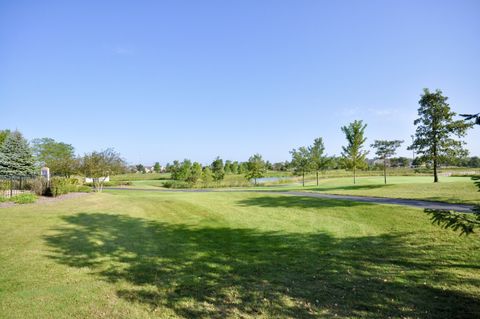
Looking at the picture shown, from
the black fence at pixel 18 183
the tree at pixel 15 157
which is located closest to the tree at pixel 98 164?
the black fence at pixel 18 183

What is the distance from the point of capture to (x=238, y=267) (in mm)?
6074

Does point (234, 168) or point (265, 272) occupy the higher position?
point (234, 168)

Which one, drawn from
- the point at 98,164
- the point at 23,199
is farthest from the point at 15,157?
the point at 23,199

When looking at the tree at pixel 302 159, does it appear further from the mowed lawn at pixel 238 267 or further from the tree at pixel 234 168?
the tree at pixel 234 168

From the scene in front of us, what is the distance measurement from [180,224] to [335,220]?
645cm

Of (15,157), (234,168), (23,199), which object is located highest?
(15,157)

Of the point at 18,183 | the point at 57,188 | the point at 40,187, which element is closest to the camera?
the point at 40,187

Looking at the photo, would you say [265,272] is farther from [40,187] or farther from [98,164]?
[98,164]

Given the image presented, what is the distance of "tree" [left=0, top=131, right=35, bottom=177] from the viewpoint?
3108 cm

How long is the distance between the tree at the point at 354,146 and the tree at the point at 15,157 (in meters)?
39.7

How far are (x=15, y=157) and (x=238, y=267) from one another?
38.8 metres

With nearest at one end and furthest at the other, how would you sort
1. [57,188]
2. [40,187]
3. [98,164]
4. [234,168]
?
[40,187] → [57,188] → [98,164] → [234,168]

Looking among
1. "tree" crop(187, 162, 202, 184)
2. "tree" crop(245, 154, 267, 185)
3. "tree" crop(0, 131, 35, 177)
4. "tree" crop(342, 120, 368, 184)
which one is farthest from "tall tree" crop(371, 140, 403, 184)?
"tree" crop(0, 131, 35, 177)

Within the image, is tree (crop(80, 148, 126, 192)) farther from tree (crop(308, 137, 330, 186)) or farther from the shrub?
tree (crop(308, 137, 330, 186))
